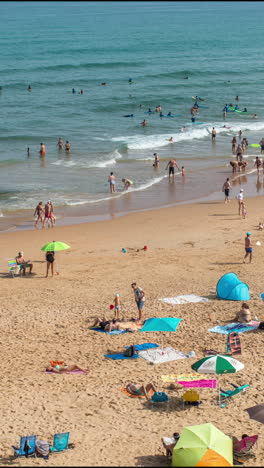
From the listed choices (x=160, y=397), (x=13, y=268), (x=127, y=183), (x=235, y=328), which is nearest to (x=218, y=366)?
(x=160, y=397)

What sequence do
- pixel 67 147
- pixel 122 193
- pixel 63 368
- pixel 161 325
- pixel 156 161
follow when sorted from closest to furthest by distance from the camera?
pixel 63 368
pixel 161 325
pixel 122 193
pixel 156 161
pixel 67 147

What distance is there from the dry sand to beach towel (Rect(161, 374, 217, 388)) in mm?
174

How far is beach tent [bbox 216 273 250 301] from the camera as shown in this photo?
19.0 m

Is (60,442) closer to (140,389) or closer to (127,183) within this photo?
(140,389)

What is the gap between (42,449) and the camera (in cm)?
1170

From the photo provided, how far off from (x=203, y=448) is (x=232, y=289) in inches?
340

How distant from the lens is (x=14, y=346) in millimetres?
16297

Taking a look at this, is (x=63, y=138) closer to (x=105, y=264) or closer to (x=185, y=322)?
(x=105, y=264)

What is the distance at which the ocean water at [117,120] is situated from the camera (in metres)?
32.3

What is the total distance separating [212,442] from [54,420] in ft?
11.2

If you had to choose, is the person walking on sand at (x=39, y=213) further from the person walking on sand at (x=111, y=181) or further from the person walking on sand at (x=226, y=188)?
the person walking on sand at (x=226, y=188)

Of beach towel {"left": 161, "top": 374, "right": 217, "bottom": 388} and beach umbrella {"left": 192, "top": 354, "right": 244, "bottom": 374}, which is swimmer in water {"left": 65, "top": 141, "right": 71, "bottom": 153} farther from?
beach umbrella {"left": 192, "top": 354, "right": 244, "bottom": 374}

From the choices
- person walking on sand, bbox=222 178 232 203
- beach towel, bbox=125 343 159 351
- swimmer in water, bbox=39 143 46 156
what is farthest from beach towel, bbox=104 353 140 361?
swimmer in water, bbox=39 143 46 156

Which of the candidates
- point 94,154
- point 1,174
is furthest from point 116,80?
point 1,174
